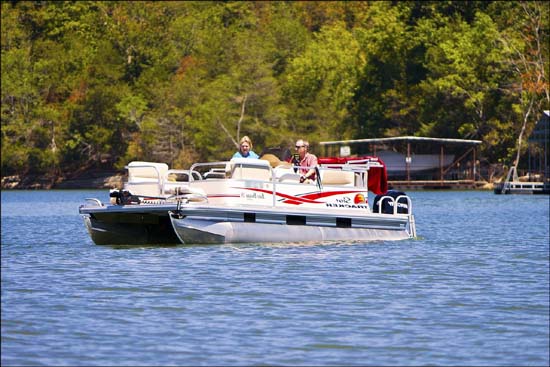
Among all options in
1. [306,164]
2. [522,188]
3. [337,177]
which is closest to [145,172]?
[306,164]

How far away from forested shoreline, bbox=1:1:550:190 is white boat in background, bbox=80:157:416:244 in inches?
2394

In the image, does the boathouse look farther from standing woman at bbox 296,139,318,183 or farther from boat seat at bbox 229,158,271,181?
boat seat at bbox 229,158,271,181

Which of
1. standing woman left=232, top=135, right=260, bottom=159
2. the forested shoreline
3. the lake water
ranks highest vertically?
the forested shoreline

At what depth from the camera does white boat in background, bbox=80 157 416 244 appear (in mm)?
23922

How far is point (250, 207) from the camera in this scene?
2408cm

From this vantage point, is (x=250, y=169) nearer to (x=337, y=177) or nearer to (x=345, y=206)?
(x=337, y=177)

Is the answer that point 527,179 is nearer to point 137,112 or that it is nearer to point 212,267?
point 137,112

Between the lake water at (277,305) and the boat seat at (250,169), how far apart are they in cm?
135

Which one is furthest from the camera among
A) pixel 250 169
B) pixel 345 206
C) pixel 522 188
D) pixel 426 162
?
pixel 426 162

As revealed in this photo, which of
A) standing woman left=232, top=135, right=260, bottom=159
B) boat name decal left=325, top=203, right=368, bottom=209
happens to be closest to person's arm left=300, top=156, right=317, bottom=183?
boat name decal left=325, top=203, right=368, bottom=209

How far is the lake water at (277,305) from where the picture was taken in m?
13.1

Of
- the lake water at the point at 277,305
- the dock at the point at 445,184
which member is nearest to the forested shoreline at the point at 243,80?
the dock at the point at 445,184

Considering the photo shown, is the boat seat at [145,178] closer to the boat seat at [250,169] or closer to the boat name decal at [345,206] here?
the boat seat at [250,169]

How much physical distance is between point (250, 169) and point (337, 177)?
209 centimetres
